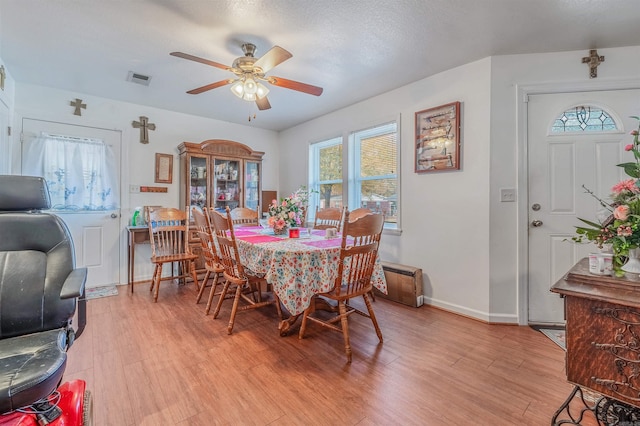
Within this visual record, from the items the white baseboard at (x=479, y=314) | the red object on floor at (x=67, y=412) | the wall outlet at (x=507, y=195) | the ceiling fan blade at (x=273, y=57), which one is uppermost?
the ceiling fan blade at (x=273, y=57)

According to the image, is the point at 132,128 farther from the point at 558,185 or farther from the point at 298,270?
the point at 558,185

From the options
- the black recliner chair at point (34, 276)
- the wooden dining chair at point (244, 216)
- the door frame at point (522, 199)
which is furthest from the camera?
the wooden dining chair at point (244, 216)

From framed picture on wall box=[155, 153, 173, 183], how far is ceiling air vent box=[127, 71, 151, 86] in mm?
1132

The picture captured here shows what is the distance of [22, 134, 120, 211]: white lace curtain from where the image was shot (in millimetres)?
3217

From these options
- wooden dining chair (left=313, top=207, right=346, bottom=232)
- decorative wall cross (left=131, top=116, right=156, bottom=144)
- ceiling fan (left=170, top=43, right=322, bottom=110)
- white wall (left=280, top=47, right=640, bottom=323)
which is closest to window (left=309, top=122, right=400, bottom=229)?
white wall (left=280, top=47, right=640, bottom=323)

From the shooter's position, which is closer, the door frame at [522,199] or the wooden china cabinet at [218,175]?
the door frame at [522,199]

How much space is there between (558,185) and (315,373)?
258cm

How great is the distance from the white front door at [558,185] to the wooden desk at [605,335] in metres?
1.50

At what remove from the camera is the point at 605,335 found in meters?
1.10

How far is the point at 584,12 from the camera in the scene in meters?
1.92

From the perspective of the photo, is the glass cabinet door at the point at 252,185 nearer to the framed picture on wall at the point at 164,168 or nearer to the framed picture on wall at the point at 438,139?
the framed picture on wall at the point at 164,168

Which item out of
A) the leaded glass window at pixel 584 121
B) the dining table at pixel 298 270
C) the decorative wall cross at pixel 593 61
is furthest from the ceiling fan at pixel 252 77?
the decorative wall cross at pixel 593 61

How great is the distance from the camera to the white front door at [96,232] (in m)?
3.42

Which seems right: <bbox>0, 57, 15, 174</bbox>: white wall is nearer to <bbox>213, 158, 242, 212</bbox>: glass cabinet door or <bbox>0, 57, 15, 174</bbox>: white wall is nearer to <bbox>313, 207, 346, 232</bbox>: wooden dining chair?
<bbox>213, 158, 242, 212</bbox>: glass cabinet door
